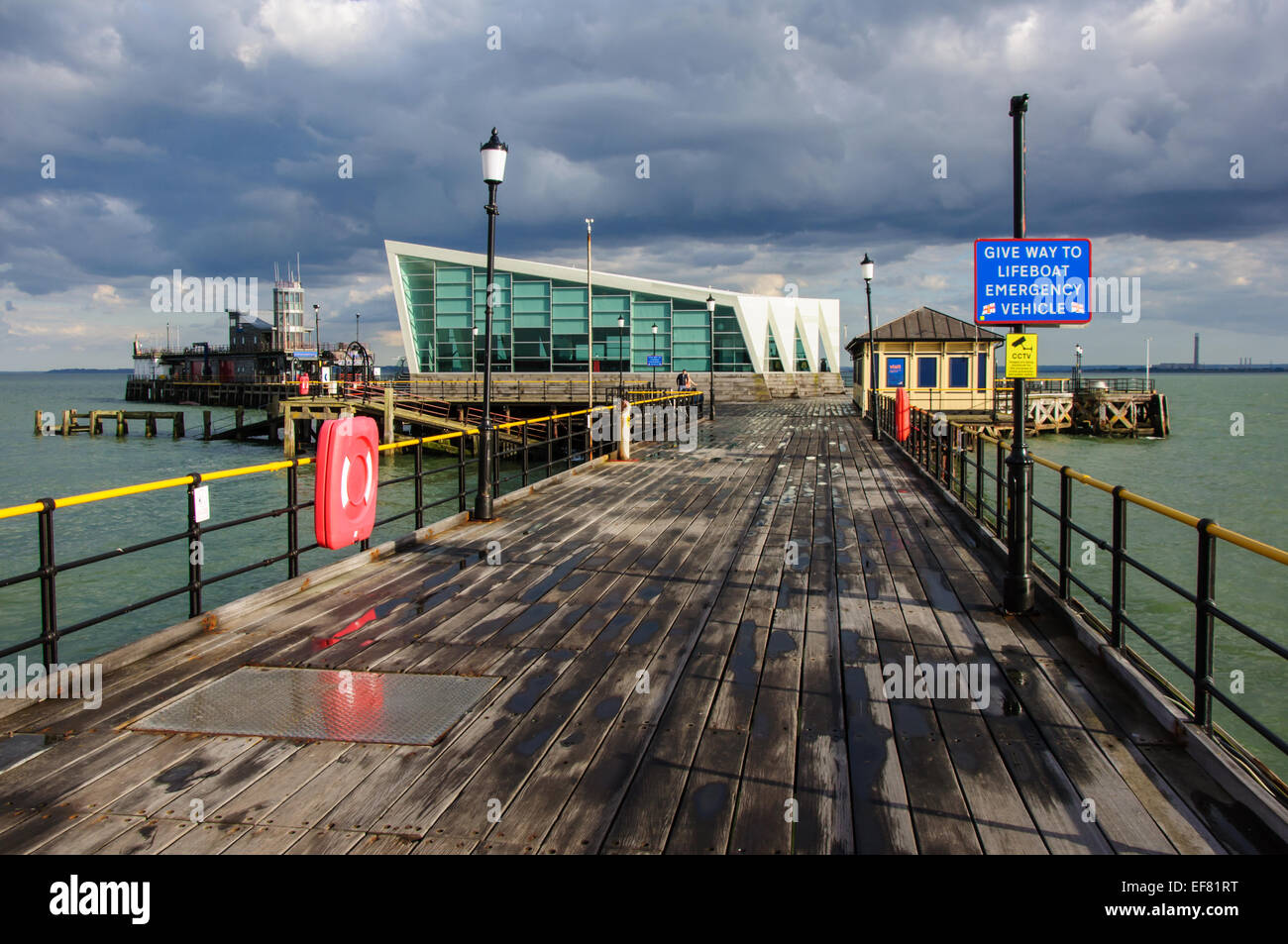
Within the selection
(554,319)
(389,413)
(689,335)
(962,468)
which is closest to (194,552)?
(962,468)

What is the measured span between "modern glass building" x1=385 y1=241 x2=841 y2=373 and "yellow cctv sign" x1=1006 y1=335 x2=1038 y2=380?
161ft

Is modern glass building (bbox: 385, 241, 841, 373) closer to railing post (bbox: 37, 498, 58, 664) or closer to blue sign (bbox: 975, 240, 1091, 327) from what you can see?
blue sign (bbox: 975, 240, 1091, 327)

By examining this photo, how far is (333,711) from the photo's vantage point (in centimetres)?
484

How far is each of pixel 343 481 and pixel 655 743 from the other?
3.78 m

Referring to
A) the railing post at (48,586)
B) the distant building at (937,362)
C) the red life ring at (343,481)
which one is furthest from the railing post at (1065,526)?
the distant building at (937,362)

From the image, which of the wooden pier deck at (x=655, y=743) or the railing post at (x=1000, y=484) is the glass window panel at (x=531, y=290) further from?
the wooden pier deck at (x=655, y=743)

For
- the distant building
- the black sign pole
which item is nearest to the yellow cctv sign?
the black sign pole

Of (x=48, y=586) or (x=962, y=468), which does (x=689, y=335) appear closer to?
(x=962, y=468)

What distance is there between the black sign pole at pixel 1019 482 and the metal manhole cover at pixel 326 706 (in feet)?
13.3

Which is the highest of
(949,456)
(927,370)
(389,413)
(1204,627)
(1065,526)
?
(927,370)

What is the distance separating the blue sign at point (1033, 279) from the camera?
20.7 ft

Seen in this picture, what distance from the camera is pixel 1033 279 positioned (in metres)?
6.34

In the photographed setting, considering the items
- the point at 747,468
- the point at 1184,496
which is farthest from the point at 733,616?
the point at 1184,496
